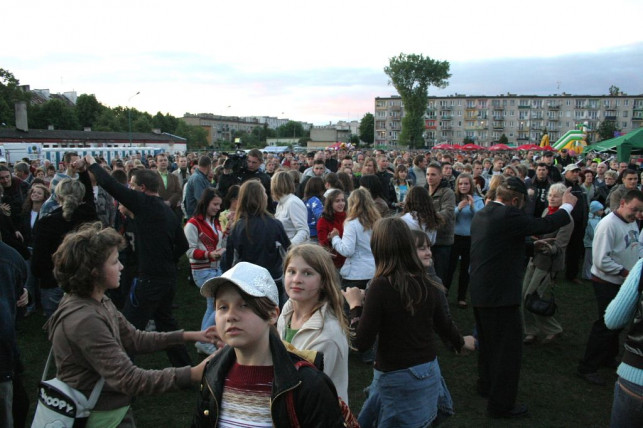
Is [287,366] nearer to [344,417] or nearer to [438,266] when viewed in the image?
[344,417]

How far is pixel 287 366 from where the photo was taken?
167cm

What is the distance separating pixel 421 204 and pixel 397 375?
318 cm

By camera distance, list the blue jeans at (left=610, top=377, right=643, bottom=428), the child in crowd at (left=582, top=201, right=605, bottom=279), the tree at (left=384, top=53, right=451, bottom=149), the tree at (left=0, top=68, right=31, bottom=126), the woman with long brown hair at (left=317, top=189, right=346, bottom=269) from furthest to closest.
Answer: the tree at (left=384, top=53, right=451, bottom=149), the tree at (left=0, top=68, right=31, bottom=126), the child in crowd at (left=582, top=201, right=605, bottom=279), the woman with long brown hair at (left=317, top=189, right=346, bottom=269), the blue jeans at (left=610, top=377, right=643, bottom=428)

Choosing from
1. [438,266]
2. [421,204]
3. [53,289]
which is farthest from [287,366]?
[438,266]

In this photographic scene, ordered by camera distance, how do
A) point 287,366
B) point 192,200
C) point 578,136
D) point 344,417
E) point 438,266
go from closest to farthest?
point 287,366 → point 344,417 → point 438,266 → point 192,200 → point 578,136

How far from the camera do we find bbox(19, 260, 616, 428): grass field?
4.14m

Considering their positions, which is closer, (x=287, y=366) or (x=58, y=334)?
(x=287, y=366)

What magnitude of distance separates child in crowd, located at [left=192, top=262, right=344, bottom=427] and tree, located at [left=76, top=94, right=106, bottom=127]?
269 ft

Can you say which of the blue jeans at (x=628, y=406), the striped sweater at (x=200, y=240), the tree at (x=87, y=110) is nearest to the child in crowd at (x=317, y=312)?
the blue jeans at (x=628, y=406)

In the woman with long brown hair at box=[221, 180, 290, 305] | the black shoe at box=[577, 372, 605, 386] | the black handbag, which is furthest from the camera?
the black handbag

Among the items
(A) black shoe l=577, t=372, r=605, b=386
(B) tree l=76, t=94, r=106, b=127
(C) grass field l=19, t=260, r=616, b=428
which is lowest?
(C) grass field l=19, t=260, r=616, b=428

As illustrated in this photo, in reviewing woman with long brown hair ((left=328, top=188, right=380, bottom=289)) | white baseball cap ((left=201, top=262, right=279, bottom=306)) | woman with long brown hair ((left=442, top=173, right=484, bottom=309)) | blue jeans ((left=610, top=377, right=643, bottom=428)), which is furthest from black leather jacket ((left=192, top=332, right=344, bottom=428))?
woman with long brown hair ((left=442, top=173, right=484, bottom=309))

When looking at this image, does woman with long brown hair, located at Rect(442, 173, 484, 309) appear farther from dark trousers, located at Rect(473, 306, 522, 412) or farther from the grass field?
dark trousers, located at Rect(473, 306, 522, 412)

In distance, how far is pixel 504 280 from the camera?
397 centimetres
